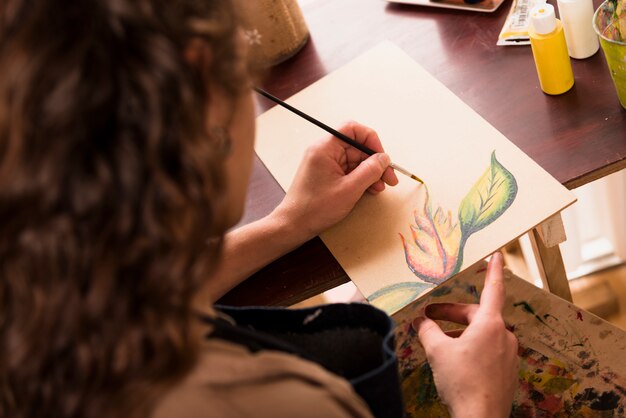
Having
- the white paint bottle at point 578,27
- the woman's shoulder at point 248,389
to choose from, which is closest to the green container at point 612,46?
the white paint bottle at point 578,27

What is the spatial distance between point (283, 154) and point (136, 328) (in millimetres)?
573

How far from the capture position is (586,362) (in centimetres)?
95

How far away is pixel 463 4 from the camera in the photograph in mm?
1119

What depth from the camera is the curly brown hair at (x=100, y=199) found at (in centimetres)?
46

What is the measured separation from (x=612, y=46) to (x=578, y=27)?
108 mm

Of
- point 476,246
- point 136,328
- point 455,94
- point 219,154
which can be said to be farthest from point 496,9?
point 136,328

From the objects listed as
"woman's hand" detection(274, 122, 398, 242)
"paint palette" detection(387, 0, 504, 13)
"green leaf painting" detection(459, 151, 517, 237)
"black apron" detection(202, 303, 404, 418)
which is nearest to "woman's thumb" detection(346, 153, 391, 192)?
"woman's hand" detection(274, 122, 398, 242)

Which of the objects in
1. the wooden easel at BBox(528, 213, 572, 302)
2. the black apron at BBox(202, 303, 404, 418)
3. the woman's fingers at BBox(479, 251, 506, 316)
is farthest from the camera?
the wooden easel at BBox(528, 213, 572, 302)

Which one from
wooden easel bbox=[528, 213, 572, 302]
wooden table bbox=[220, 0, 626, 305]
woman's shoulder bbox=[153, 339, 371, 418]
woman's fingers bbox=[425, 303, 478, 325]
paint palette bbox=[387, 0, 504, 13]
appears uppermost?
woman's shoulder bbox=[153, 339, 371, 418]

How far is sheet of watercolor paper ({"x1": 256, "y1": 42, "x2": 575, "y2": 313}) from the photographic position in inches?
33.6

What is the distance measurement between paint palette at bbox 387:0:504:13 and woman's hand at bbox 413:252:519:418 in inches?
16.6

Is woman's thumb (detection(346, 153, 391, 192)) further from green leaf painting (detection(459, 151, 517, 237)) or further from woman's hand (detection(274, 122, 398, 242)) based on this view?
green leaf painting (detection(459, 151, 517, 237))

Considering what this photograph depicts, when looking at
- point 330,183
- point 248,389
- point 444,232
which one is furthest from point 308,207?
point 248,389

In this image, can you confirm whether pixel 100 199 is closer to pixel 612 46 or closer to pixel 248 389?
pixel 248 389
